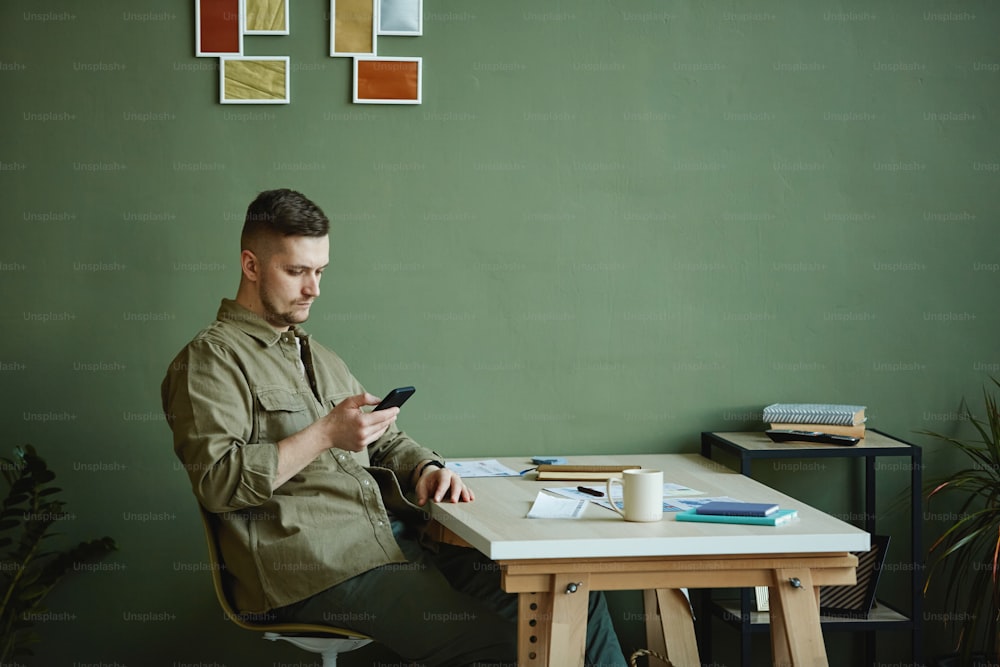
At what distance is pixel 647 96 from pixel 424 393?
119cm

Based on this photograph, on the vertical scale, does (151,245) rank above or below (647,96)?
below

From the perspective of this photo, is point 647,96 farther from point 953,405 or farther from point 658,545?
point 658,545

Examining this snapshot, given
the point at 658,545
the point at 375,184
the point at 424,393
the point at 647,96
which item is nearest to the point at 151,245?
the point at 375,184

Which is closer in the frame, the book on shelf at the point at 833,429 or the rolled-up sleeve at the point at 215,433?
the rolled-up sleeve at the point at 215,433

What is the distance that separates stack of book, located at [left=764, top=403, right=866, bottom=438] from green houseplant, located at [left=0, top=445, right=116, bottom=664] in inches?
81.0

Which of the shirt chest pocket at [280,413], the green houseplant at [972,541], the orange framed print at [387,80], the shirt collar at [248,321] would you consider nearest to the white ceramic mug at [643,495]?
the shirt chest pocket at [280,413]

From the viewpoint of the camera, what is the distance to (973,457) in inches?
122

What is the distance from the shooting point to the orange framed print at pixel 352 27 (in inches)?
115

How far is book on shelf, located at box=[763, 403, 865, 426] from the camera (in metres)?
2.85

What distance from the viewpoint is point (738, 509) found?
2.00 m

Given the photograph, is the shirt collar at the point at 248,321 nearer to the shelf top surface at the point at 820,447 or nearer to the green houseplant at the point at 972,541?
the shelf top surface at the point at 820,447

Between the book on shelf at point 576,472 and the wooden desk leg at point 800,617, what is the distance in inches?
27.5

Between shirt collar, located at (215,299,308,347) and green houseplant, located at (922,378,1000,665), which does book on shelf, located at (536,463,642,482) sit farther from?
green houseplant, located at (922,378,1000,665)

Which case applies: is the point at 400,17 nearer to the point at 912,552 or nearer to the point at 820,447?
the point at 820,447
